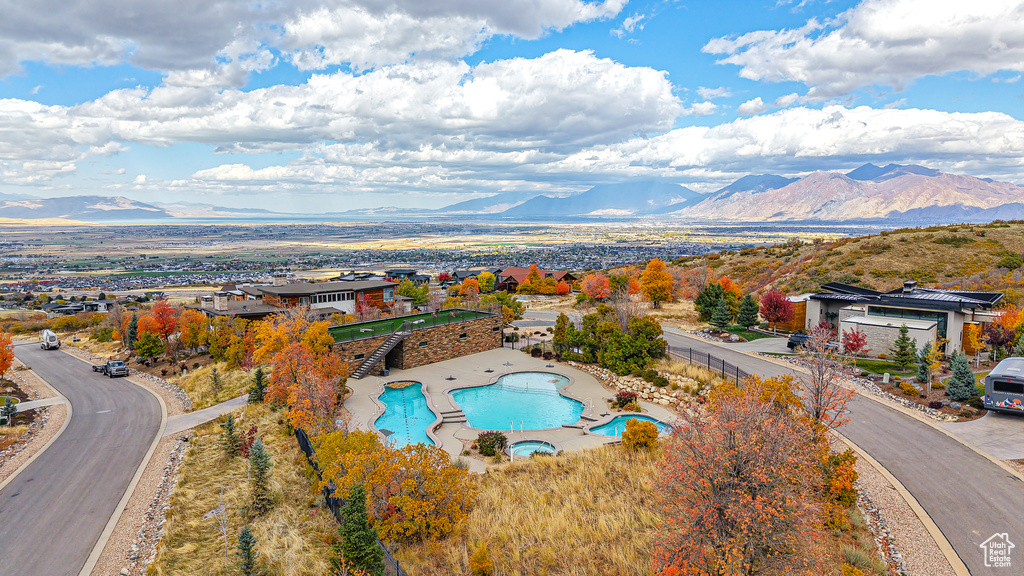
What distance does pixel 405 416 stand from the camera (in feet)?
81.5

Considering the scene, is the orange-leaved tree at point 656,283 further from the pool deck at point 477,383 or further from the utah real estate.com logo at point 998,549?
the utah real estate.com logo at point 998,549

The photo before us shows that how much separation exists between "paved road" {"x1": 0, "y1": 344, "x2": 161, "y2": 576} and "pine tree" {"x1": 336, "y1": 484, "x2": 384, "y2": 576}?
7.63 metres

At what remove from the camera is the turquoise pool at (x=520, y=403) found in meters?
24.6

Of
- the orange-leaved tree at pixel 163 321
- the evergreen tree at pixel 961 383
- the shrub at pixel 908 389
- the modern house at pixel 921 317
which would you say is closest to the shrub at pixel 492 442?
the shrub at pixel 908 389

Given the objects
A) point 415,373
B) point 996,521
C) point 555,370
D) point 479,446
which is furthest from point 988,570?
point 415,373

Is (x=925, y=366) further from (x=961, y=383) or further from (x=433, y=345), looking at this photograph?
(x=433, y=345)

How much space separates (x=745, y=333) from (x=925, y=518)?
2643 cm

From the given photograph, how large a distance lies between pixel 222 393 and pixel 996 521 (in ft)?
109

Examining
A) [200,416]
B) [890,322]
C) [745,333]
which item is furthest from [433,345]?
[890,322]

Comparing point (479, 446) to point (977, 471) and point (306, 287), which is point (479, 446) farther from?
point (306, 287)

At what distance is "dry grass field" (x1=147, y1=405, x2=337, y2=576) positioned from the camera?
13.4 m

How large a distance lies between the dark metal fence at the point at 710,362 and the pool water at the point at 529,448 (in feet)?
34.6

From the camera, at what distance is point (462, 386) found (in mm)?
28828

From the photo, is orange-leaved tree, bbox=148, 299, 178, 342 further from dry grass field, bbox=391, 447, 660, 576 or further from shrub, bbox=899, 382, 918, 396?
shrub, bbox=899, 382, 918, 396
